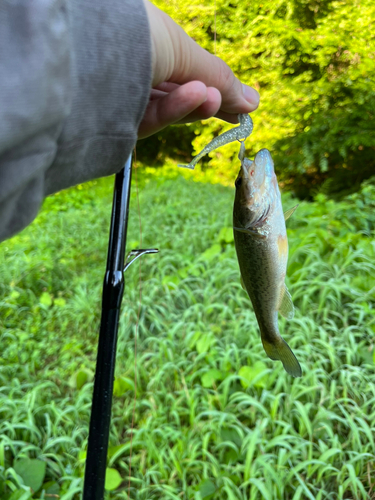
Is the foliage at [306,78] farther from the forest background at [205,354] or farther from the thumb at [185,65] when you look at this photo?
the thumb at [185,65]

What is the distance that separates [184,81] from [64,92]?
36cm

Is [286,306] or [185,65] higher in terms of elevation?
[185,65]

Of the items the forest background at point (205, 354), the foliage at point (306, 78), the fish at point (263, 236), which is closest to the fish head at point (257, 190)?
the fish at point (263, 236)

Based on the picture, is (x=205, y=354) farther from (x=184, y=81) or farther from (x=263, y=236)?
(x=184, y=81)

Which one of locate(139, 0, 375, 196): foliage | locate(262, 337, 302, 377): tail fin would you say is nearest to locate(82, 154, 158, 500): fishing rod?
locate(262, 337, 302, 377): tail fin

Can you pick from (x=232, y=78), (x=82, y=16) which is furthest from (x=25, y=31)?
(x=232, y=78)

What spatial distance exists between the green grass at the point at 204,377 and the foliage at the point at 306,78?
3.48 ft

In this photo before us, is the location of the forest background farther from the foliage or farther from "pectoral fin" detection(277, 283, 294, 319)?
"pectoral fin" detection(277, 283, 294, 319)

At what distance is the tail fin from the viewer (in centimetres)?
81

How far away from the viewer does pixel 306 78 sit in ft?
19.1

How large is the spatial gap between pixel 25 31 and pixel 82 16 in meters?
0.11

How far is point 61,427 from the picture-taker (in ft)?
6.73

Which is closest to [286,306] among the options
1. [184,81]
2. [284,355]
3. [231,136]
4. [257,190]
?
[284,355]

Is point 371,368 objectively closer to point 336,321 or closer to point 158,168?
point 336,321
